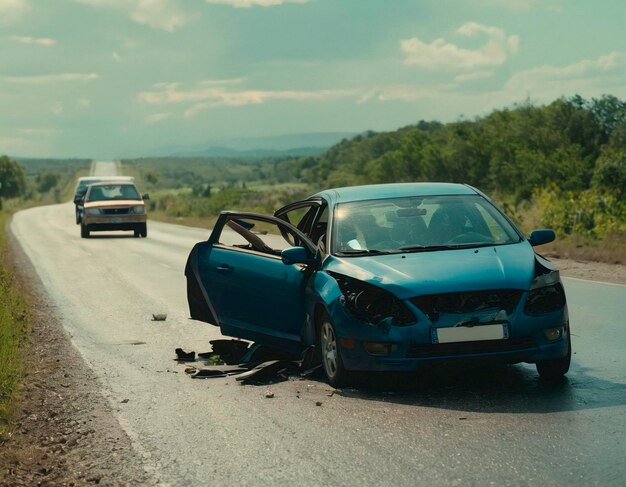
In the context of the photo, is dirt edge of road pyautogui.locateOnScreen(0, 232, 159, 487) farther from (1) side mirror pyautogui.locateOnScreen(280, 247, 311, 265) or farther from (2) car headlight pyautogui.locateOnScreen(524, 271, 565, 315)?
(2) car headlight pyautogui.locateOnScreen(524, 271, 565, 315)

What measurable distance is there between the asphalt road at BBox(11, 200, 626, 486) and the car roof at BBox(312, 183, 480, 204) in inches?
62.8

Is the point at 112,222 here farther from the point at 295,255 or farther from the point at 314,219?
the point at 295,255

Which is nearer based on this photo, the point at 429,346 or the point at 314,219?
the point at 429,346

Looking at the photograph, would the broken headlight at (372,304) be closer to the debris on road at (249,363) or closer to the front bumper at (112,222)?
the debris on road at (249,363)

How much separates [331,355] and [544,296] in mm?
1609

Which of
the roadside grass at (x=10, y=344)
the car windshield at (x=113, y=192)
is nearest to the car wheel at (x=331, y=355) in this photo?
the roadside grass at (x=10, y=344)

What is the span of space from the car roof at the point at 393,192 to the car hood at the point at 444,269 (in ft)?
3.31

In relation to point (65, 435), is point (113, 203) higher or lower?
lower

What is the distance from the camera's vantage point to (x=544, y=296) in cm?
843

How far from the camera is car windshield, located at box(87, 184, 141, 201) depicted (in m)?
39.8

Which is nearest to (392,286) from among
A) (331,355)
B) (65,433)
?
(331,355)

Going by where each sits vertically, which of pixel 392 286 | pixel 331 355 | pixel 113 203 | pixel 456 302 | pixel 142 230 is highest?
pixel 392 286

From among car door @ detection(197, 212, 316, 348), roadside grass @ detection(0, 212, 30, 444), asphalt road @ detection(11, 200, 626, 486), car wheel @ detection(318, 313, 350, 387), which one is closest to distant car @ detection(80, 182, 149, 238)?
roadside grass @ detection(0, 212, 30, 444)

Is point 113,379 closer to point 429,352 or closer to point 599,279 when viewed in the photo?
point 429,352
